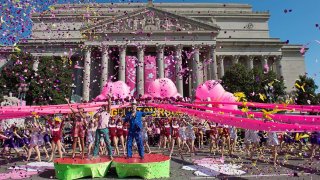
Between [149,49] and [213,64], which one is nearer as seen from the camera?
[213,64]

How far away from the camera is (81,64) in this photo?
194 ft

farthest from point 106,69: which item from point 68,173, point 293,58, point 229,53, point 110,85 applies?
point 68,173

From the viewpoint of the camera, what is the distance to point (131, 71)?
50688 mm

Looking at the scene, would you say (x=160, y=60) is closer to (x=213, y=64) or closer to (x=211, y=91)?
(x=213, y=64)

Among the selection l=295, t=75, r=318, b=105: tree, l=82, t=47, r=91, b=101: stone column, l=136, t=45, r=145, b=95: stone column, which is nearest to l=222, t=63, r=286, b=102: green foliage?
l=295, t=75, r=318, b=105: tree

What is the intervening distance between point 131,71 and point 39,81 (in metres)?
14.7

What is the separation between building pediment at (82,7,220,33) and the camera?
5450 cm

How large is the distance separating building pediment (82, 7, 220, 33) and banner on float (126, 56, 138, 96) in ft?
21.4

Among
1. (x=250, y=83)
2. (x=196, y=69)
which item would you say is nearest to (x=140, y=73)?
(x=196, y=69)

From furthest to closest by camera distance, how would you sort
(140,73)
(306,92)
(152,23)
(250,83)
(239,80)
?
(152,23)
(140,73)
(239,80)
(250,83)
(306,92)

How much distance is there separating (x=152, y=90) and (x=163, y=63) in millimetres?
29706

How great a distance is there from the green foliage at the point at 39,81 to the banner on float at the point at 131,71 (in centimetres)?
986

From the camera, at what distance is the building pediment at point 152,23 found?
5450 cm

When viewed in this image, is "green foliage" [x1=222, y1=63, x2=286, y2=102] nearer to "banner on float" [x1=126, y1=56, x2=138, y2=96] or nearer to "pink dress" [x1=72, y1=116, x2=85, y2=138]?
"banner on float" [x1=126, y1=56, x2=138, y2=96]
